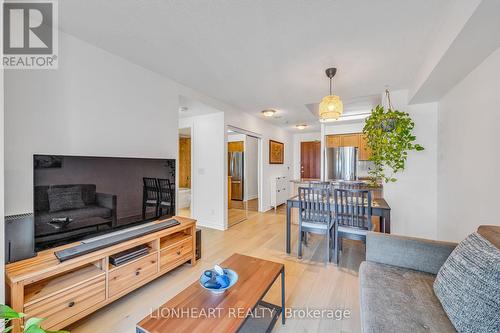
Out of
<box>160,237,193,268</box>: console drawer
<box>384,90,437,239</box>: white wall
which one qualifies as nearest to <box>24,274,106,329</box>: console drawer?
<box>160,237,193,268</box>: console drawer

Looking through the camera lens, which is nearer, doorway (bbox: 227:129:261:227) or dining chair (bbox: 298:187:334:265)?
dining chair (bbox: 298:187:334:265)

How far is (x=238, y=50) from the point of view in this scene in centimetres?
211

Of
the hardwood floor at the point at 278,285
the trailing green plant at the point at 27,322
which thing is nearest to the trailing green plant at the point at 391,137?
the hardwood floor at the point at 278,285

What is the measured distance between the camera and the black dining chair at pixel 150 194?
2.21 metres

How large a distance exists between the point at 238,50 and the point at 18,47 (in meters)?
1.76

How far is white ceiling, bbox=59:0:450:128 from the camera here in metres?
1.53

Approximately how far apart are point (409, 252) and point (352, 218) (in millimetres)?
909

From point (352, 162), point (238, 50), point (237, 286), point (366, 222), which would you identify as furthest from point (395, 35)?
point (352, 162)

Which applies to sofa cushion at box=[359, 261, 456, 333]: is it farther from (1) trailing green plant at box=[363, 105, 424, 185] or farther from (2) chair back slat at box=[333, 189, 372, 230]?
(1) trailing green plant at box=[363, 105, 424, 185]

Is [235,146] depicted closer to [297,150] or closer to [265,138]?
[265,138]

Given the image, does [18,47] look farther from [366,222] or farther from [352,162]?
[352,162]

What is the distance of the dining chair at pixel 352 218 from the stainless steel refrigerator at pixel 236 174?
13.6 feet

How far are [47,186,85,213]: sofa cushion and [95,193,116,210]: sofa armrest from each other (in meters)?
0.12

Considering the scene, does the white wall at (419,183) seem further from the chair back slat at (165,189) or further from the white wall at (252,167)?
the white wall at (252,167)
